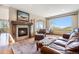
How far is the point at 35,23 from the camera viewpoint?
2492 mm

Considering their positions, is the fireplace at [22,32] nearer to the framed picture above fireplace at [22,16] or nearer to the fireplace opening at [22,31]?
the fireplace opening at [22,31]

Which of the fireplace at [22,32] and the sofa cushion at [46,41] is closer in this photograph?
the fireplace at [22,32]

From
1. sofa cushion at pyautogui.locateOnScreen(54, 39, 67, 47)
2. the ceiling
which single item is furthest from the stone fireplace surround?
sofa cushion at pyautogui.locateOnScreen(54, 39, 67, 47)

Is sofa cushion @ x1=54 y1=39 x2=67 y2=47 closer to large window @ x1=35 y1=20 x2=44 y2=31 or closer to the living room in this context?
the living room

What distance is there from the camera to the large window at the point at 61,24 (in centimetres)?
225

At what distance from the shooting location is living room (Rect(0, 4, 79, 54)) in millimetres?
2184

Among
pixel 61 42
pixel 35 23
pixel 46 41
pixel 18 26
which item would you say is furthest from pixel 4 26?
pixel 61 42

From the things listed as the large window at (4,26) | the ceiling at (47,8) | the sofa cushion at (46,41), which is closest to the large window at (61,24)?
the ceiling at (47,8)

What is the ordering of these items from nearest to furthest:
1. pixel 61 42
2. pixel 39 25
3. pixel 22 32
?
pixel 39 25 < pixel 22 32 < pixel 61 42

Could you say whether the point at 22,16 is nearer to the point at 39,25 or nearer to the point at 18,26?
the point at 18,26

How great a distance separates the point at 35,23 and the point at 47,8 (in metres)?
0.48

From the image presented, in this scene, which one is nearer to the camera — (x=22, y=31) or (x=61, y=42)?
(x=22, y=31)

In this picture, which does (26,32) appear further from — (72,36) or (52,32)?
(72,36)
